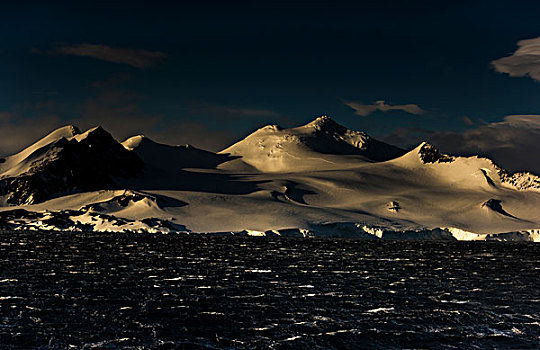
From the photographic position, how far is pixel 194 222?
7224 inches

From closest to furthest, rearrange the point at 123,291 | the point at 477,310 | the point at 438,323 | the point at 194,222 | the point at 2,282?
1. the point at 438,323
2. the point at 477,310
3. the point at 123,291
4. the point at 2,282
5. the point at 194,222

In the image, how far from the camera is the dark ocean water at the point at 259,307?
26047mm

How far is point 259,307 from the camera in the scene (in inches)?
1339

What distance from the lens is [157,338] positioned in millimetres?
25938

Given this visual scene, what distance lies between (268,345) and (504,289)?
26873 mm

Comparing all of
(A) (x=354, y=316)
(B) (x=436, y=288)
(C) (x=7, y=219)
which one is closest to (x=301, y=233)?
(C) (x=7, y=219)

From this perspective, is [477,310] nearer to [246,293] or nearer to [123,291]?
[246,293]

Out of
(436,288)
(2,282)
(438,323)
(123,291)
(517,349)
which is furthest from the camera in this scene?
(436,288)

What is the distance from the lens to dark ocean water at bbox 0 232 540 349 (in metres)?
26.0

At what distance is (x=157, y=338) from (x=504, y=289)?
29.9m

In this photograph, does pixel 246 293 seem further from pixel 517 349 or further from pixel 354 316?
pixel 517 349

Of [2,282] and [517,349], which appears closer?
[517,349]

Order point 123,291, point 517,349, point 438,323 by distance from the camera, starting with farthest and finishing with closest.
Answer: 1. point 123,291
2. point 438,323
3. point 517,349

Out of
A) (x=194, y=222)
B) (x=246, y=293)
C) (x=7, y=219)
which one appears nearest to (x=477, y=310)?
(x=246, y=293)
